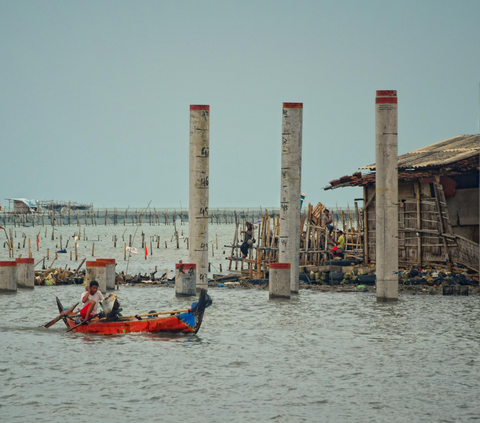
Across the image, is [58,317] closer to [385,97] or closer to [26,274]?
[26,274]

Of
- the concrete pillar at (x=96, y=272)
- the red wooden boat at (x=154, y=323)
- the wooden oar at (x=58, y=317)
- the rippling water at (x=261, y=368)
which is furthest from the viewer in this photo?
the concrete pillar at (x=96, y=272)

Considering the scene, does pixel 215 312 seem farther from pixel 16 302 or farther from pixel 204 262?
pixel 16 302

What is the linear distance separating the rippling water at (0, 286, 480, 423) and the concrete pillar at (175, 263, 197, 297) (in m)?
1.63

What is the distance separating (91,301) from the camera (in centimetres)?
1820

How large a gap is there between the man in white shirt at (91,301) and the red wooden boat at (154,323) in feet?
0.76

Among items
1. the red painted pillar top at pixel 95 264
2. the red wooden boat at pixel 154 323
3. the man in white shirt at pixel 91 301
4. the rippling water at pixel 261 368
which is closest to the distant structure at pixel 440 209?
the rippling water at pixel 261 368

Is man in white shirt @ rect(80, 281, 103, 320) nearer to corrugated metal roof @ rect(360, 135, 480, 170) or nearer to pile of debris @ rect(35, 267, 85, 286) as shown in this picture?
pile of debris @ rect(35, 267, 85, 286)

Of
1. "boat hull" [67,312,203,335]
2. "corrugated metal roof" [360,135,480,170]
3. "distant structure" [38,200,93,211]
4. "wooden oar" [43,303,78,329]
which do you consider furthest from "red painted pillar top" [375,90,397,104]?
"distant structure" [38,200,93,211]

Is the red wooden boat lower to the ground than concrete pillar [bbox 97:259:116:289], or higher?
lower

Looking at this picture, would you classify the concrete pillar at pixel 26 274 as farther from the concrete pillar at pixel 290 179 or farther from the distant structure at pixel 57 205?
the distant structure at pixel 57 205

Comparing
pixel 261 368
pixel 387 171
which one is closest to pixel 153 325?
pixel 261 368

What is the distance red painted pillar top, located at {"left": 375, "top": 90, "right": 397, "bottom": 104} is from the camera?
20375 mm

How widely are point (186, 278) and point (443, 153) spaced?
1203cm

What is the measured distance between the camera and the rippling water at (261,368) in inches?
446
